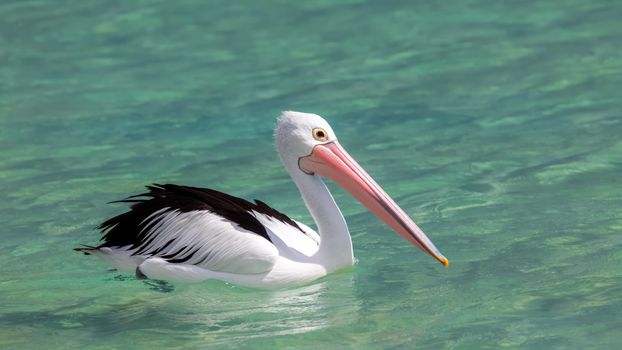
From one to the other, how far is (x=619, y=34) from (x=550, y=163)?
125 inches

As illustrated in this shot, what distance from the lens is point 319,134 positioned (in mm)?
6074

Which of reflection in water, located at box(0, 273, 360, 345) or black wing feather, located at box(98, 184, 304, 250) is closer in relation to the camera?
reflection in water, located at box(0, 273, 360, 345)

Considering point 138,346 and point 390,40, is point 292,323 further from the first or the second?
point 390,40

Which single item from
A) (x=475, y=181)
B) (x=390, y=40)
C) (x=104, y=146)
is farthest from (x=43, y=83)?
(x=475, y=181)

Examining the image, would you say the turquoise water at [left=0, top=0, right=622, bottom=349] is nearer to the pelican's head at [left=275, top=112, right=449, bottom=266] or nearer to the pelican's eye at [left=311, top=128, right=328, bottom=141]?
the pelican's head at [left=275, top=112, right=449, bottom=266]

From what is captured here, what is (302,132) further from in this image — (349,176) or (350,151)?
(350,151)

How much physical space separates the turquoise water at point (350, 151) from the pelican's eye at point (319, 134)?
64 cm

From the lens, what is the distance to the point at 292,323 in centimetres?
546

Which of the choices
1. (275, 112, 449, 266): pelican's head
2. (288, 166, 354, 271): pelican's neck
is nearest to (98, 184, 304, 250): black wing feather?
(288, 166, 354, 271): pelican's neck

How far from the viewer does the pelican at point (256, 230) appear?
5.90 m

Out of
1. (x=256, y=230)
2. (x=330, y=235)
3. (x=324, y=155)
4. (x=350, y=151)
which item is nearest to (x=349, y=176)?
(x=324, y=155)

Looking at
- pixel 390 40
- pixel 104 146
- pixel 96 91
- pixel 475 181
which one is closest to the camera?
pixel 475 181

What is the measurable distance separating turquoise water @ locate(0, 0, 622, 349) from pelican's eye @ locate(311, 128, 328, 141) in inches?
25.2

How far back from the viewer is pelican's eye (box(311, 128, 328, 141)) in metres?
6.06
